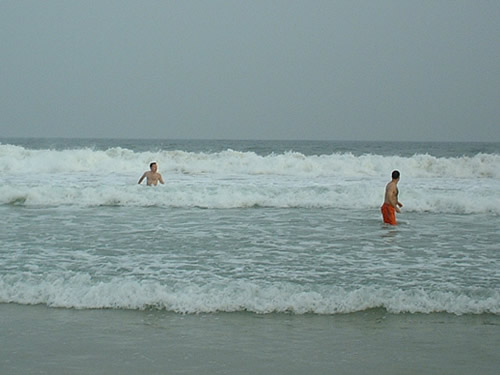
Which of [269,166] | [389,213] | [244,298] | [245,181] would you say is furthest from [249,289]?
[269,166]

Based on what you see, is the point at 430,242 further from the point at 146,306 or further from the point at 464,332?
the point at 146,306

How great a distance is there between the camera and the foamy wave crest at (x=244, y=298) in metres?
5.79

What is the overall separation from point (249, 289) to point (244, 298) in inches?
9.3

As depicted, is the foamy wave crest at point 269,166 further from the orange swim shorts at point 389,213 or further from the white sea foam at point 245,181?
the orange swim shorts at point 389,213

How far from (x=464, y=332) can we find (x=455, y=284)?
1.54 m

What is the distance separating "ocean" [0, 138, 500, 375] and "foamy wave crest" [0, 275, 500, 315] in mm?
18

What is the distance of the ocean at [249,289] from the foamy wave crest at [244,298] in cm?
2

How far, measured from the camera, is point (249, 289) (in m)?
6.18

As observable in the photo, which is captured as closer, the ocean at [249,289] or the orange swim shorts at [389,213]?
the ocean at [249,289]

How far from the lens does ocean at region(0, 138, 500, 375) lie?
4.54 metres

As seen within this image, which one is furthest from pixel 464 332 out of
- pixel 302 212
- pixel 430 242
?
pixel 302 212

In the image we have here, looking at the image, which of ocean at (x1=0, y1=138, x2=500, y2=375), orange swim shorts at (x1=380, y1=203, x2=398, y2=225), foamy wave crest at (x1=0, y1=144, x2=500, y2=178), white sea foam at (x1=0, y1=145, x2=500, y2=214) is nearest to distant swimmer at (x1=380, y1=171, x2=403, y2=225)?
orange swim shorts at (x1=380, y1=203, x2=398, y2=225)

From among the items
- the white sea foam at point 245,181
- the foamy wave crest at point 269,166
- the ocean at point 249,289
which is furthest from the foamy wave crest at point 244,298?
the foamy wave crest at point 269,166

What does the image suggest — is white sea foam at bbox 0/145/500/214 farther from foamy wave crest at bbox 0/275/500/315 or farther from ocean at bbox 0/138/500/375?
foamy wave crest at bbox 0/275/500/315
